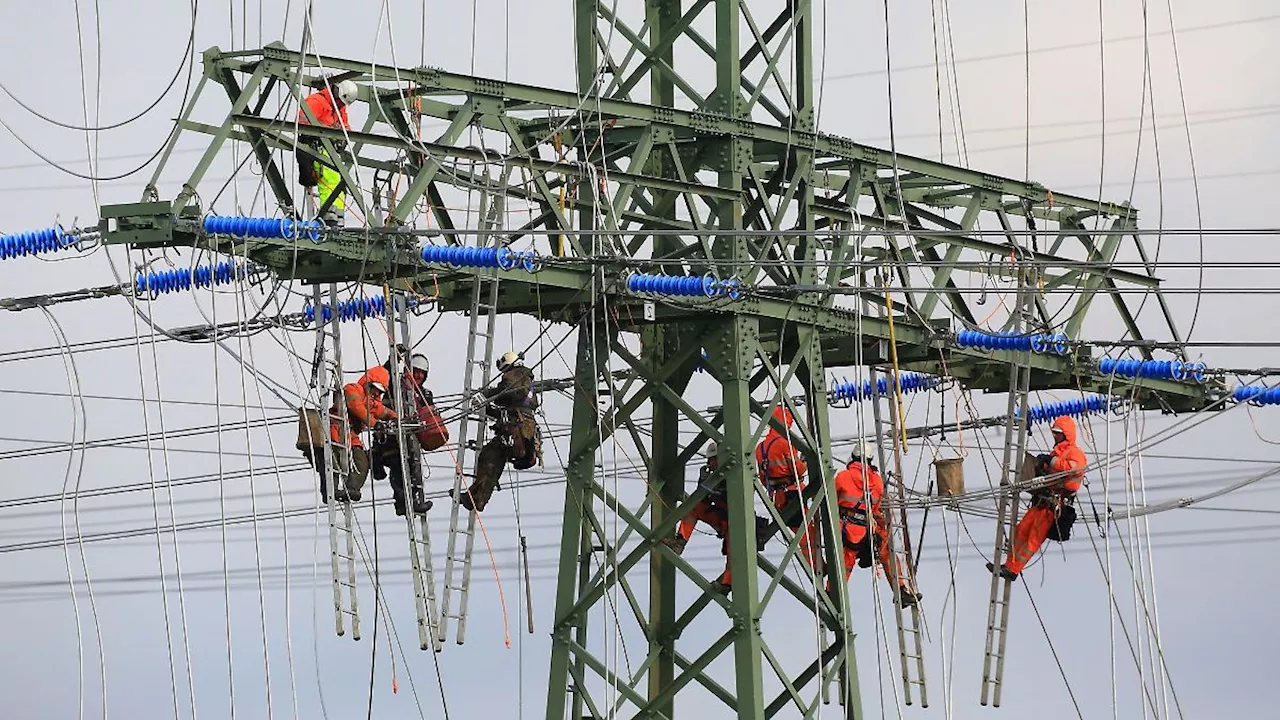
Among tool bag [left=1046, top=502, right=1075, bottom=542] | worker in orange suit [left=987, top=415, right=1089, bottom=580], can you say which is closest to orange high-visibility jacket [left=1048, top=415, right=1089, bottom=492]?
worker in orange suit [left=987, top=415, right=1089, bottom=580]

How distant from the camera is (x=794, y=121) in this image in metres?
21.9

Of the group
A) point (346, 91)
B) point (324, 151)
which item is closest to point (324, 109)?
point (346, 91)

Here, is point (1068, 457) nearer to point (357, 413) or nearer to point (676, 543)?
point (676, 543)

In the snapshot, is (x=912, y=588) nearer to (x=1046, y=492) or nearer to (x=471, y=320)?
(x=1046, y=492)

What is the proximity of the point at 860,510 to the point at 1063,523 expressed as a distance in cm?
188

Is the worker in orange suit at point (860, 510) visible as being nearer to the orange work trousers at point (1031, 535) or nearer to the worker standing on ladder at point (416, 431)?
the orange work trousers at point (1031, 535)

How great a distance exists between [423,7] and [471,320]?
8.18ft

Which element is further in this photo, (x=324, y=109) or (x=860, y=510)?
(x=860, y=510)

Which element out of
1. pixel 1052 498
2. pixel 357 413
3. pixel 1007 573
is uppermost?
pixel 357 413

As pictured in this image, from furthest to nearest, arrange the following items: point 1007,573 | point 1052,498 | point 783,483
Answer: point 1007,573 → point 1052,498 → point 783,483

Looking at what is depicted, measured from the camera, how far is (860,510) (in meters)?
24.0

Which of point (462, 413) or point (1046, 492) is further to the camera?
point (1046, 492)

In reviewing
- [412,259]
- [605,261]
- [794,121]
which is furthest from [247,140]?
[794,121]

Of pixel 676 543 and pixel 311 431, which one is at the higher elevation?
pixel 311 431
